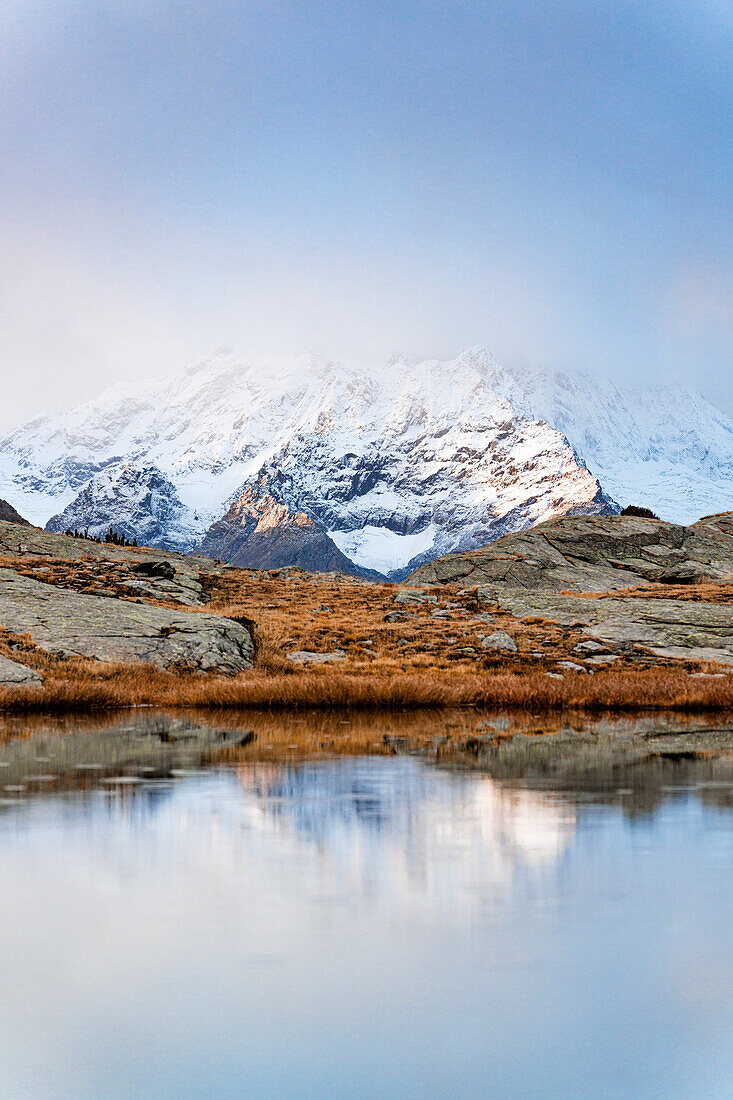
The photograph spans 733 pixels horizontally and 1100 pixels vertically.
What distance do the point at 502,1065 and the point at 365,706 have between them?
2349 cm

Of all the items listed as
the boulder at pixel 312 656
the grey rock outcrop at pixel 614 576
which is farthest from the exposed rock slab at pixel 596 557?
the boulder at pixel 312 656

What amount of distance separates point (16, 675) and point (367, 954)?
76.9ft

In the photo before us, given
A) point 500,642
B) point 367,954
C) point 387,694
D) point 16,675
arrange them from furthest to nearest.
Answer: point 500,642, point 387,694, point 16,675, point 367,954

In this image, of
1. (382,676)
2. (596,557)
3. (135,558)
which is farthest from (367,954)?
(596,557)

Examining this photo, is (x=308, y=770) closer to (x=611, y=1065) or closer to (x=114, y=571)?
(x=611, y=1065)

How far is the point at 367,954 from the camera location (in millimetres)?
6535

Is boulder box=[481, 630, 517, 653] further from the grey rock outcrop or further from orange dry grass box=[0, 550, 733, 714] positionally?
the grey rock outcrop

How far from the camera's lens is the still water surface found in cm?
514

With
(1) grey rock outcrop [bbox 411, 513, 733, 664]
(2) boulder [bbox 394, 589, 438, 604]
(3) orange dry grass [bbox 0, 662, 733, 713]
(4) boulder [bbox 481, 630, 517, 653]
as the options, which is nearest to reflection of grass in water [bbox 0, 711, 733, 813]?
(3) orange dry grass [bbox 0, 662, 733, 713]

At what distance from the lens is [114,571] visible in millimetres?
48625

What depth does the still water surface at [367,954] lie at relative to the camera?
5145 millimetres

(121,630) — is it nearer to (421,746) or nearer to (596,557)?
(421,746)

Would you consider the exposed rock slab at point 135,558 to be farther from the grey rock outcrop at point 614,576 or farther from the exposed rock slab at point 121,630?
the grey rock outcrop at point 614,576

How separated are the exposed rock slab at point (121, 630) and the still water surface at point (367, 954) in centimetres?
2095
